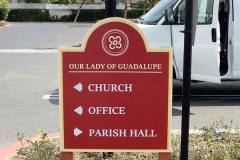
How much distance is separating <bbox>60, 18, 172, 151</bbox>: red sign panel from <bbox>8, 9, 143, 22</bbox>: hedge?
3732cm

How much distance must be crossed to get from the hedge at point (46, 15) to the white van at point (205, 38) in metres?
32.7

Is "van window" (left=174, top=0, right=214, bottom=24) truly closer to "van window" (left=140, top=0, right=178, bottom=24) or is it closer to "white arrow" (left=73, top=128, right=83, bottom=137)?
"van window" (left=140, top=0, right=178, bottom=24)

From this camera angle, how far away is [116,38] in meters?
4.76

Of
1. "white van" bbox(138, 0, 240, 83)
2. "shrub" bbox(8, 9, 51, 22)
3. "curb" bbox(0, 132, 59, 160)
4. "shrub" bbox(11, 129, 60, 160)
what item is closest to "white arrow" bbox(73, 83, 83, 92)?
"shrub" bbox(11, 129, 60, 160)

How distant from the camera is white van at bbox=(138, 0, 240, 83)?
900 centimetres

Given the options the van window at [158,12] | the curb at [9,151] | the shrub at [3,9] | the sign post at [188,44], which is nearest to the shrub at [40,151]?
the curb at [9,151]

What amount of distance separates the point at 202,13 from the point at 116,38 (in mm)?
4748

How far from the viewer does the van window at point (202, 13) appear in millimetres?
9094

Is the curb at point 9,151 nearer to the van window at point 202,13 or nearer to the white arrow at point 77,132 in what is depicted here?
the white arrow at point 77,132

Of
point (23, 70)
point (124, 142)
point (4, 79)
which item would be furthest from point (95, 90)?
point (23, 70)

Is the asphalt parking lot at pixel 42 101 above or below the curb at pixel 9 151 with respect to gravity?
above

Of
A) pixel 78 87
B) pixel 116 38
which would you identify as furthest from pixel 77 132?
pixel 116 38

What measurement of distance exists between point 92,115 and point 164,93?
0.68 m

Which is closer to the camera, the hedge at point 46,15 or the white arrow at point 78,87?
the white arrow at point 78,87
